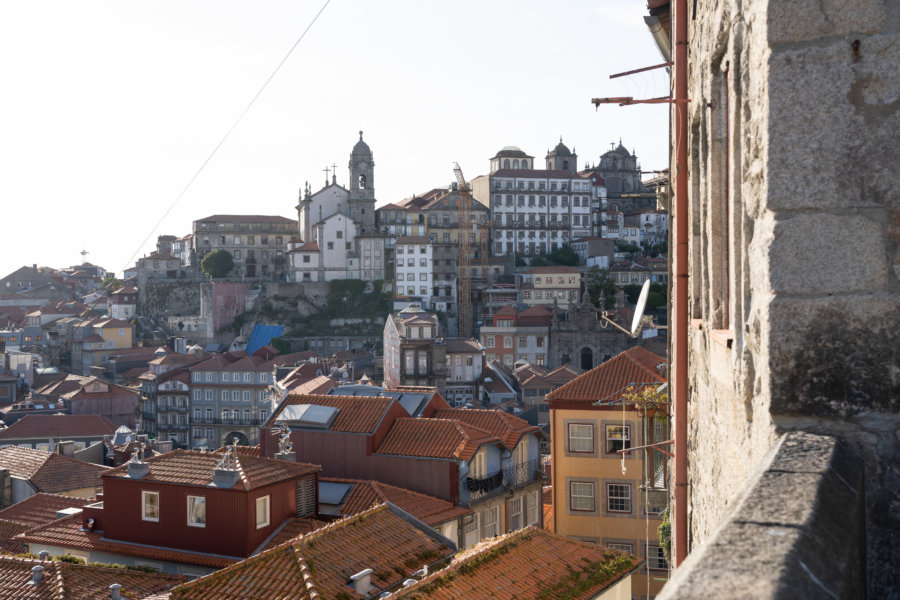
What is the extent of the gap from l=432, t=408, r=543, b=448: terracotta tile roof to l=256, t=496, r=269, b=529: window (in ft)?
28.2

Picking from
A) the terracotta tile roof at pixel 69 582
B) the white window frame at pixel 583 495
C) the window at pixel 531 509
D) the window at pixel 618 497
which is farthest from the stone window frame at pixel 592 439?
the terracotta tile roof at pixel 69 582

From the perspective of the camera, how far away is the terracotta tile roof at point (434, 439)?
24812 millimetres

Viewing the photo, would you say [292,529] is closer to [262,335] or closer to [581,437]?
[581,437]

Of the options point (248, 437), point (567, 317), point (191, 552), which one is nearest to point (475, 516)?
point (191, 552)

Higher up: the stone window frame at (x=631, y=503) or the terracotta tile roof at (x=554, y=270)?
the terracotta tile roof at (x=554, y=270)

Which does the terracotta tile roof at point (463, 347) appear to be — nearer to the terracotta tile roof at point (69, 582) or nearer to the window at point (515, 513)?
the window at point (515, 513)

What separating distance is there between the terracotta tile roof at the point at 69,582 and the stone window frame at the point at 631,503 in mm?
8642

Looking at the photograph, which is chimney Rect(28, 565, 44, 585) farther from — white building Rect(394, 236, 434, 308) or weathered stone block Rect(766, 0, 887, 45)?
white building Rect(394, 236, 434, 308)

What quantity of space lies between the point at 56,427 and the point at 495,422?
99.5 ft

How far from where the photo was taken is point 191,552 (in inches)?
789

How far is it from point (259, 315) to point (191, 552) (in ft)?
231

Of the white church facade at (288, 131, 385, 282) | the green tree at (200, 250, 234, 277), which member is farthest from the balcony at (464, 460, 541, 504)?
the green tree at (200, 250, 234, 277)

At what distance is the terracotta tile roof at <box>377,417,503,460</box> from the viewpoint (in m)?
24.8

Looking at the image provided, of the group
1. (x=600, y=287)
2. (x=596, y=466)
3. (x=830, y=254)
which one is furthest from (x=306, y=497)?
(x=600, y=287)
